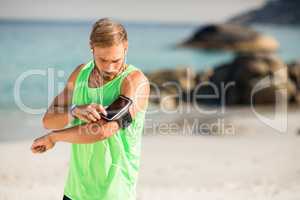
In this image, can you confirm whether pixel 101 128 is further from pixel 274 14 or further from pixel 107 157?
pixel 274 14

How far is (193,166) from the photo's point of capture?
5.03 meters

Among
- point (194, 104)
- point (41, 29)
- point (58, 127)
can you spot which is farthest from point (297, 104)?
A: point (58, 127)

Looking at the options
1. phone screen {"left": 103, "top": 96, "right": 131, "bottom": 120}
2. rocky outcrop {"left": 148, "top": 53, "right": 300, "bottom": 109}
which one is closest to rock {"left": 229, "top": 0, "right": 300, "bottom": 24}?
rocky outcrop {"left": 148, "top": 53, "right": 300, "bottom": 109}

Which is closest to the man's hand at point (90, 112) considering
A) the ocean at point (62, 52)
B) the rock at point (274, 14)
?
the ocean at point (62, 52)

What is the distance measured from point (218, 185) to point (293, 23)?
6.47 meters

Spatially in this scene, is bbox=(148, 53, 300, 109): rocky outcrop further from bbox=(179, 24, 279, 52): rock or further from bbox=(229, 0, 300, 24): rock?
bbox=(229, 0, 300, 24): rock

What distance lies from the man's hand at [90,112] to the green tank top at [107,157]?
64 millimetres

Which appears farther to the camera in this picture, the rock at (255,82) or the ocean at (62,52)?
the rock at (255,82)

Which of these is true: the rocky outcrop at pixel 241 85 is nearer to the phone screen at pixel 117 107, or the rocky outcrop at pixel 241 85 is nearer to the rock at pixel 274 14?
the rock at pixel 274 14

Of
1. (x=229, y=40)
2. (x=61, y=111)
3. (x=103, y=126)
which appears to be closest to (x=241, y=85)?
(x=229, y=40)

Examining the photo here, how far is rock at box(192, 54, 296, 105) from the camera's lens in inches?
329

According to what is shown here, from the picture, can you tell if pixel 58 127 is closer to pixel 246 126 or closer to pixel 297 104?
pixel 246 126

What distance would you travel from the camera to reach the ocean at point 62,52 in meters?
8.13

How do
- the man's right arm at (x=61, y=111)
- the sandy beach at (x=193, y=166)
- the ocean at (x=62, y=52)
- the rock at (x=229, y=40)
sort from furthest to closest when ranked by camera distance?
1. the rock at (x=229, y=40)
2. the ocean at (x=62, y=52)
3. the sandy beach at (x=193, y=166)
4. the man's right arm at (x=61, y=111)
